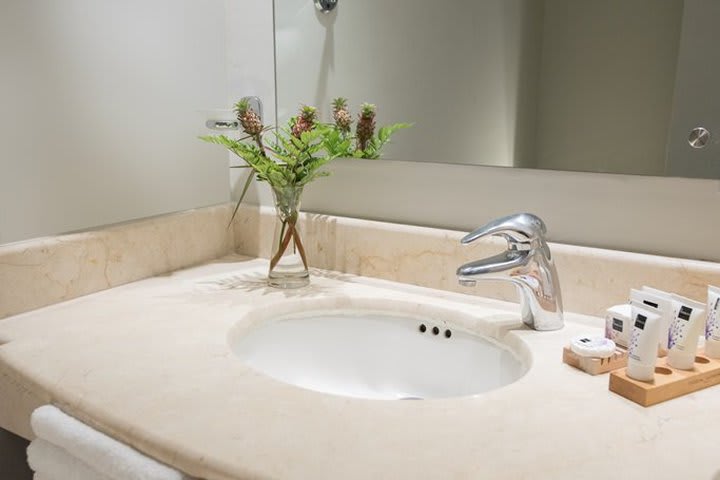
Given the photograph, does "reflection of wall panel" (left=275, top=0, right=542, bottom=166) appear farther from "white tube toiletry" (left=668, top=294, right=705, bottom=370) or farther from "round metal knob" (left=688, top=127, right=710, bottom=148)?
"white tube toiletry" (left=668, top=294, right=705, bottom=370)

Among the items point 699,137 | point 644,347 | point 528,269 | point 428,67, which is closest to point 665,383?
point 644,347

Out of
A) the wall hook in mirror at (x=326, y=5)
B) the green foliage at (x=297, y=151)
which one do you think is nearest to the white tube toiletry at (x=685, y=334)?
the green foliage at (x=297, y=151)

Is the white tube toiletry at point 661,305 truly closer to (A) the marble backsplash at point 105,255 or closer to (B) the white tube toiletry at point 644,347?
(B) the white tube toiletry at point 644,347

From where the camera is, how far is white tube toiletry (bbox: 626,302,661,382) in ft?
2.43

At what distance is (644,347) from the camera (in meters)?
0.74

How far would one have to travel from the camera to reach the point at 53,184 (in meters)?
1.05

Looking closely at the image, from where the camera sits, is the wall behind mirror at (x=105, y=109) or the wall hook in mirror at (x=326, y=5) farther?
the wall hook in mirror at (x=326, y=5)

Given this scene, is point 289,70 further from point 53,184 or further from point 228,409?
point 228,409

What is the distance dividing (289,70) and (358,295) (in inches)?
19.7

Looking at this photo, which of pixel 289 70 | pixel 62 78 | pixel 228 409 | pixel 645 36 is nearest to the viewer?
pixel 228 409

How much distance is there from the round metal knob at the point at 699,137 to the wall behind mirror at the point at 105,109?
879 millimetres

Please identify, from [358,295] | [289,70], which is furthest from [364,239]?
[289,70]

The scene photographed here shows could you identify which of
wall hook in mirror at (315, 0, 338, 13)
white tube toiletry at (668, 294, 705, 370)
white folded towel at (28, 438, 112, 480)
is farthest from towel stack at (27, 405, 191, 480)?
wall hook in mirror at (315, 0, 338, 13)

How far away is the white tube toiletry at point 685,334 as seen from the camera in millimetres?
775
